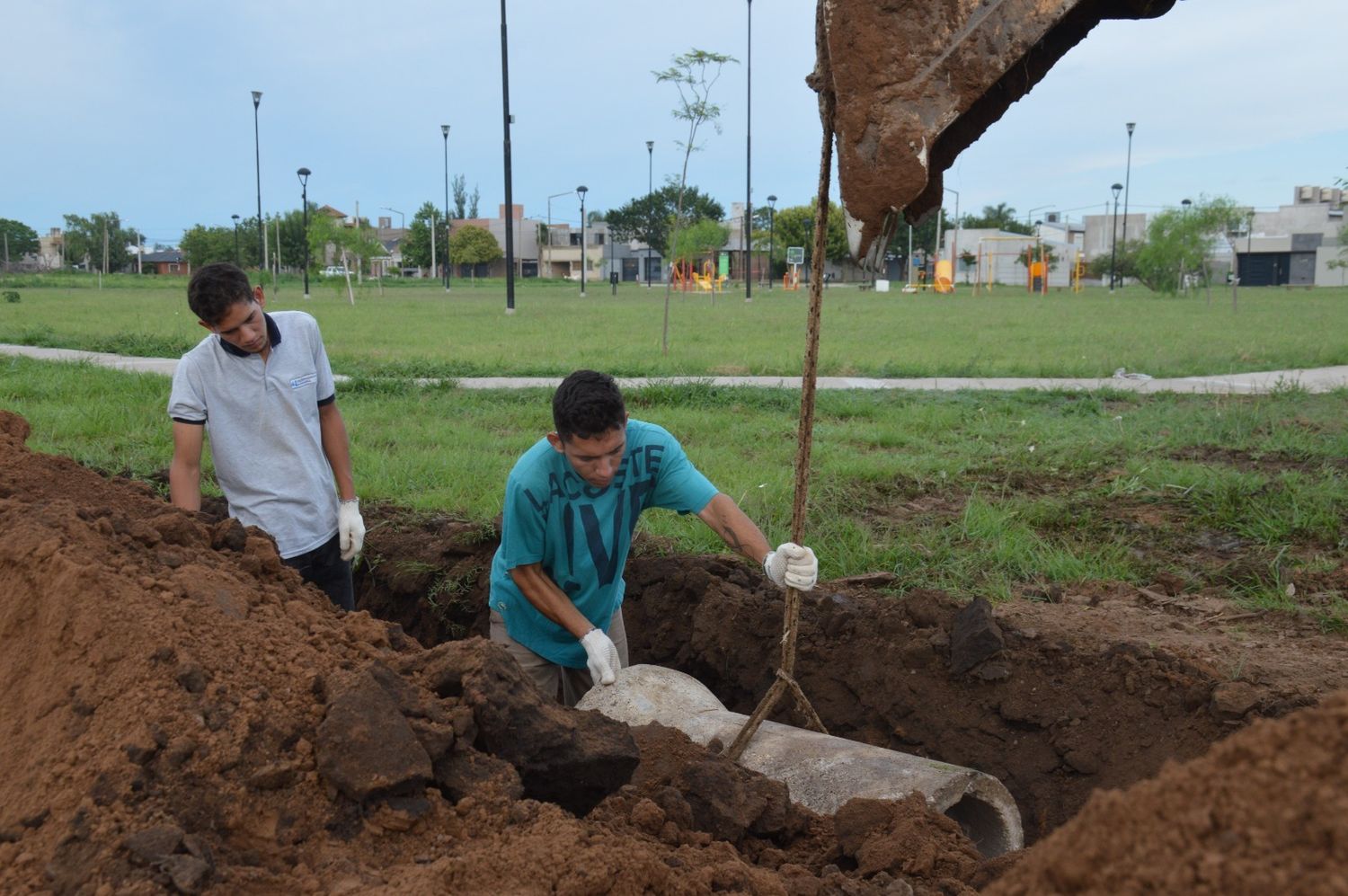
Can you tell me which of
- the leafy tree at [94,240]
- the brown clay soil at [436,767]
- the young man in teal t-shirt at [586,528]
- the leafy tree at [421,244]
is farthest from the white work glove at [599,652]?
the leafy tree at [94,240]

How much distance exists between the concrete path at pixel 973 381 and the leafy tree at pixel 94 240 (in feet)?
243

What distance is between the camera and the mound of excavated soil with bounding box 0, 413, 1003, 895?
1674 millimetres

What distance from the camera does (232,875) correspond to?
5.32ft

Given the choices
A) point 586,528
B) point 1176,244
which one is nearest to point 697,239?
point 1176,244

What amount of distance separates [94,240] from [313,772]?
88.0 metres

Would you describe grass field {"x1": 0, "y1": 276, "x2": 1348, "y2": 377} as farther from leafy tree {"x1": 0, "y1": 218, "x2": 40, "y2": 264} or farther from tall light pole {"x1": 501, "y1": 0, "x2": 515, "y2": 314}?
leafy tree {"x1": 0, "y1": 218, "x2": 40, "y2": 264}

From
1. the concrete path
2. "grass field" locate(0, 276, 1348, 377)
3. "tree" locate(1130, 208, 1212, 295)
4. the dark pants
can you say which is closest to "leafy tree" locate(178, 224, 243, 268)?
"grass field" locate(0, 276, 1348, 377)

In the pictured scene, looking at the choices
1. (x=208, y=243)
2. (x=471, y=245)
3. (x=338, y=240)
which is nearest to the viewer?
(x=338, y=240)

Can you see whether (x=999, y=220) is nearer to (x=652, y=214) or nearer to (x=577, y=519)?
(x=652, y=214)

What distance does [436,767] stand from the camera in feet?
6.35

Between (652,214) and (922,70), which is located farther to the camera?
(652,214)

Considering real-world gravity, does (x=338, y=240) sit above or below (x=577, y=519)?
above

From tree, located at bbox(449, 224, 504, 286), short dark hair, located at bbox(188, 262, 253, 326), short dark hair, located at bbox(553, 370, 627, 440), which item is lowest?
short dark hair, located at bbox(553, 370, 627, 440)

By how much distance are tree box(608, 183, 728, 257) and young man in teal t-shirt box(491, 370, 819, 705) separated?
Result: 68.0 m
